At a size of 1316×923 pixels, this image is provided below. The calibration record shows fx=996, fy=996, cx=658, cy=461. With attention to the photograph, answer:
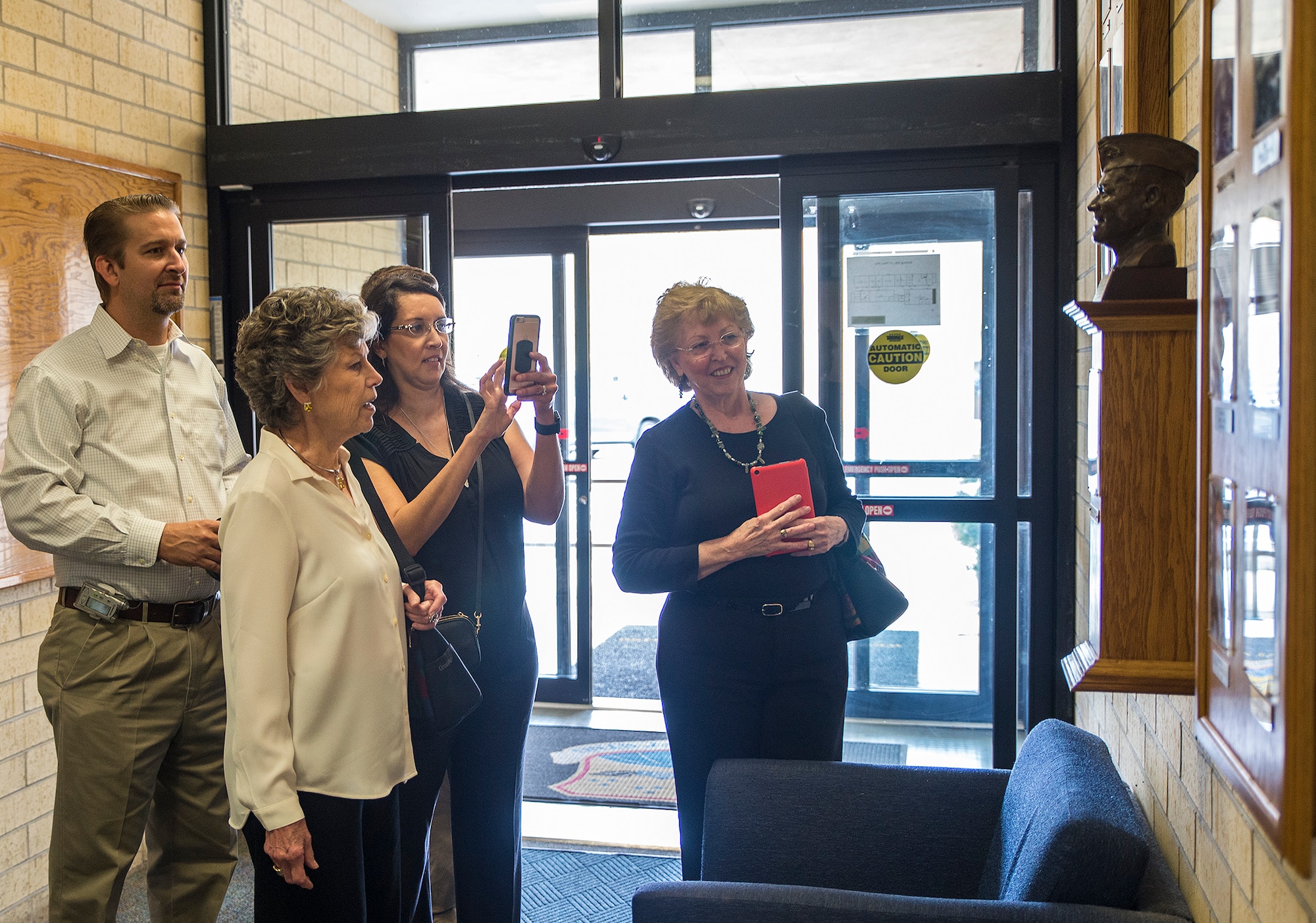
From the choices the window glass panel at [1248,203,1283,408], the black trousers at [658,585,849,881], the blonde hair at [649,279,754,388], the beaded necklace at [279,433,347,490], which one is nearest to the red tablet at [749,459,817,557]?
the black trousers at [658,585,849,881]

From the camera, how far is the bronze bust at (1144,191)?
1.30 m

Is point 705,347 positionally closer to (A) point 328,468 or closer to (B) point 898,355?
(A) point 328,468

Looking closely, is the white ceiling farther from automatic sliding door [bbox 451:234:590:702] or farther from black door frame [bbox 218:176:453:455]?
automatic sliding door [bbox 451:234:590:702]

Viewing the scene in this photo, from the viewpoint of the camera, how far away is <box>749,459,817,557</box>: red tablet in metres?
2.09

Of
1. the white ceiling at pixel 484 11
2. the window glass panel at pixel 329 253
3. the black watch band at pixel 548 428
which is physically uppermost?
the white ceiling at pixel 484 11

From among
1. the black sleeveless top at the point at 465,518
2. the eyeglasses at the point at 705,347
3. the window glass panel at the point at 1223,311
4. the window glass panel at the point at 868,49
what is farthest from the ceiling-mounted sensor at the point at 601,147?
the window glass panel at the point at 1223,311

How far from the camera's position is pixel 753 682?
6.89 ft

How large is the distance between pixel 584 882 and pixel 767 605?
140cm

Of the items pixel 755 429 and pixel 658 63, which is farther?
pixel 658 63

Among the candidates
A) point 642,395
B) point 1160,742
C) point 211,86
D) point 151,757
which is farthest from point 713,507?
point 642,395

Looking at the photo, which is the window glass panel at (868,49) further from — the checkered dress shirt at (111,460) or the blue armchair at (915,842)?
the blue armchair at (915,842)

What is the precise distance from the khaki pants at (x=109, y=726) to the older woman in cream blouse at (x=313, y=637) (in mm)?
732

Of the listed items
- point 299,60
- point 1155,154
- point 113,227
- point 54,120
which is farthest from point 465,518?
point 299,60

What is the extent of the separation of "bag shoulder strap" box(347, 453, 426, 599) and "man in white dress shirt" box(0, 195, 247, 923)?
457mm
